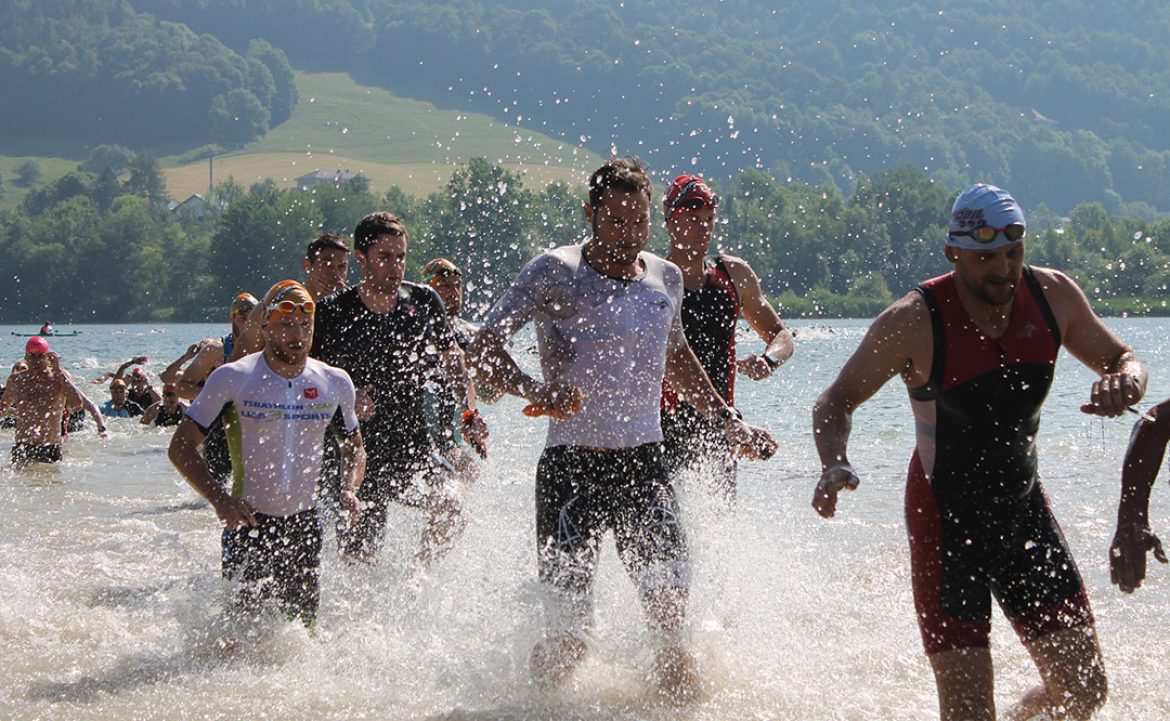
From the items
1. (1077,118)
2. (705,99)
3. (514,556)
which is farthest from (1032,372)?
(1077,118)

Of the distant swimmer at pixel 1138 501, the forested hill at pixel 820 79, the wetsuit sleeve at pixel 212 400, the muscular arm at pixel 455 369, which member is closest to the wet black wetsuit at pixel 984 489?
the distant swimmer at pixel 1138 501

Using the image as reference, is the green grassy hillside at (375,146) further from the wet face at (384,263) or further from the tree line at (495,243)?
the wet face at (384,263)

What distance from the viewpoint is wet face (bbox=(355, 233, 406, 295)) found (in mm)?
6668

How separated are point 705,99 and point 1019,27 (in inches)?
3519

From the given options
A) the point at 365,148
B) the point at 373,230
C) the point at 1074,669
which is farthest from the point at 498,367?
the point at 365,148

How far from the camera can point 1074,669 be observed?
13.2 feet

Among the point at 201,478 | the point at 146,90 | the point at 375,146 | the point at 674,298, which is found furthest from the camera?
the point at 146,90

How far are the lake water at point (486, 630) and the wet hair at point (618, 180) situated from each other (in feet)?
4.60

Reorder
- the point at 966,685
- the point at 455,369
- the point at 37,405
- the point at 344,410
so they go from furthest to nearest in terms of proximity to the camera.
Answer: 1. the point at 37,405
2. the point at 455,369
3. the point at 344,410
4. the point at 966,685

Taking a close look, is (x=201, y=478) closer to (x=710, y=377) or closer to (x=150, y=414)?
(x=710, y=377)

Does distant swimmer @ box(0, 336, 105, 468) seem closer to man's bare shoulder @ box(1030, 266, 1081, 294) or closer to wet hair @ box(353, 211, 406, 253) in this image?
wet hair @ box(353, 211, 406, 253)

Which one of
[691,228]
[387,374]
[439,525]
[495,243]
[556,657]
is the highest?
[691,228]

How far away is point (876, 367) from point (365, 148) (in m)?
144

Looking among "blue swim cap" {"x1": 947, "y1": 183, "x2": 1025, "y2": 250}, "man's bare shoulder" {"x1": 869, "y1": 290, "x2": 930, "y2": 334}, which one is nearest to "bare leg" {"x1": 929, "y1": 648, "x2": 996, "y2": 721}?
"man's bare shoulder" {"x1": 869, "y1": 290, "x2": 930, "y2": 334}
